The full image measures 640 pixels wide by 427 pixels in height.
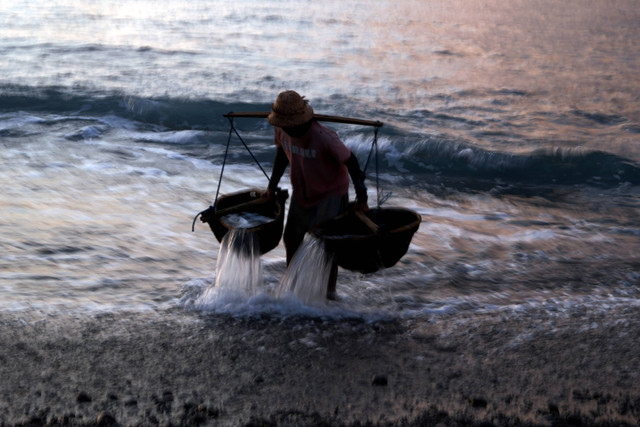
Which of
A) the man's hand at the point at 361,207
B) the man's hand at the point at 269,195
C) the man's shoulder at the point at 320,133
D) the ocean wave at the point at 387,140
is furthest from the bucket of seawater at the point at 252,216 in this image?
the ocean wave at the point at 387,140

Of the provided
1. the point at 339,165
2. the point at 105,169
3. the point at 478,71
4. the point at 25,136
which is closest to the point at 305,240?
the point at 339,165

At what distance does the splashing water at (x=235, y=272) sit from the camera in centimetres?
389

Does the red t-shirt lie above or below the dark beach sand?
above

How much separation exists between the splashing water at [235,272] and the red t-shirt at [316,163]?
0.43m

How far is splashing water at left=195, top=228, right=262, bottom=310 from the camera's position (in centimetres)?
389

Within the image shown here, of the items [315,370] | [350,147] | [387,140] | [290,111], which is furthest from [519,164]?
[315,370]

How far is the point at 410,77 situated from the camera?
16031mm

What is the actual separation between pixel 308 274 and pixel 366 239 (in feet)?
1.84

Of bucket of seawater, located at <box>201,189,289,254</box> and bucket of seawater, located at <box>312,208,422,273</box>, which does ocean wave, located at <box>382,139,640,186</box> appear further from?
bucket of seawater, located at <box>312,208,422,273</box>

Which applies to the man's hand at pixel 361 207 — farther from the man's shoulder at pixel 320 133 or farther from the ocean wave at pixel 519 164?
the ocean wave at pixel 519 164

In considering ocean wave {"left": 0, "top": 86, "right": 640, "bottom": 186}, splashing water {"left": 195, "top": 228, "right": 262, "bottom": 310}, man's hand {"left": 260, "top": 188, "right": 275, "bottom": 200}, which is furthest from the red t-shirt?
ocean wave {"left": 0, "top": 86, "right": 640, "bottom": 186}

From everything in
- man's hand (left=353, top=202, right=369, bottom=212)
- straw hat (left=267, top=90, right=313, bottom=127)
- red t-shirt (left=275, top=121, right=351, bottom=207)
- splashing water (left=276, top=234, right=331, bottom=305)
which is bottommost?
splashing water (left=276, top=234, right=331, bottom=305)

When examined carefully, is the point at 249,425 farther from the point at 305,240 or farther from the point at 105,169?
the point at 105,169

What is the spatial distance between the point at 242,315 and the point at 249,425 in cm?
116
